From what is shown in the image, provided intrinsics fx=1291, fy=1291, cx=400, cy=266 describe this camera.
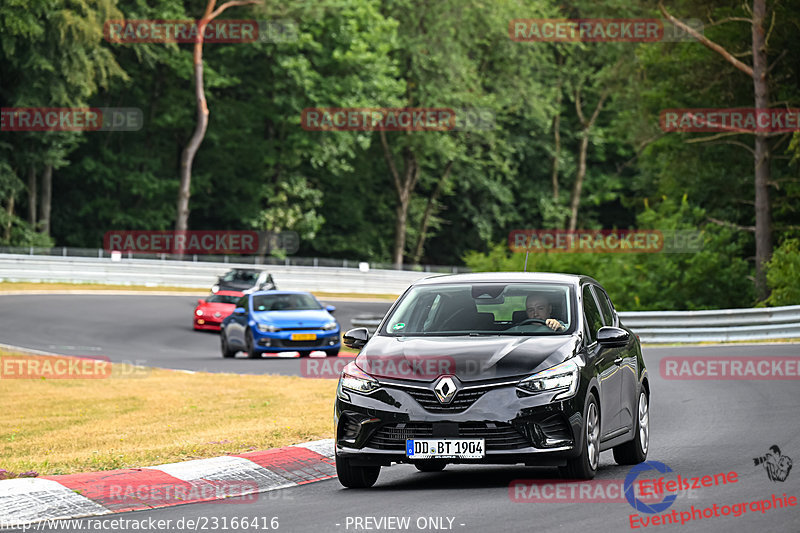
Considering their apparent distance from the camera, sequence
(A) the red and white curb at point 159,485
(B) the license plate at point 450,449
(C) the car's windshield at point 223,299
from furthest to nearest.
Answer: (C) the car's windshield at point 223,299, (B) the license plate at point 450,449, (A) the red and white curb at point 159,485

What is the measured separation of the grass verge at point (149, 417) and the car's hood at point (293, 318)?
3.55m

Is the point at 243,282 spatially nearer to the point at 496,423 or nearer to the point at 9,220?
the point at 9,220

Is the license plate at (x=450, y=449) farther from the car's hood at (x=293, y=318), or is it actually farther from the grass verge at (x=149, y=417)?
the car's hood at (x=293, y=318)

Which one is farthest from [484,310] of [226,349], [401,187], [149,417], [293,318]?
[401,187]

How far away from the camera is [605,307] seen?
1159 cm

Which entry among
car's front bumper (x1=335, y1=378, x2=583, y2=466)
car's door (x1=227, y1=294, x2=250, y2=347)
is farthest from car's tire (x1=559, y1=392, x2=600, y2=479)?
car's door (x1=227, y1=294, x2=250, y2=347)

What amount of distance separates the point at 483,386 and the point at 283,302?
19717 mm

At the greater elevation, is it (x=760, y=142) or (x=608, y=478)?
(x=760, y=142)

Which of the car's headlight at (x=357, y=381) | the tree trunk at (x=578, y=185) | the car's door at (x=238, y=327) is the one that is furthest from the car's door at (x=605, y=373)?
the tree trunk at (x=578, y=185)

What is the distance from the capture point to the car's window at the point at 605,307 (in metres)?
11.4

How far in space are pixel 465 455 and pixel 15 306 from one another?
31.9 metres

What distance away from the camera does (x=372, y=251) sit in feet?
228

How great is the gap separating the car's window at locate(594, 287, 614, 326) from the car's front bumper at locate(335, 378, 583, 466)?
7.40ft

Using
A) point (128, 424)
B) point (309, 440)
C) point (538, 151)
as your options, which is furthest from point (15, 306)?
point (538, 151)
